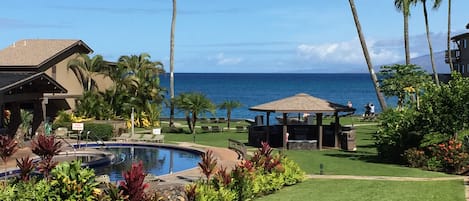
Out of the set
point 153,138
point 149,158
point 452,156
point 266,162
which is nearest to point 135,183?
point 266,162

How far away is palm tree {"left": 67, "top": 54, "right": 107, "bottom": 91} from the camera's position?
1681 inches

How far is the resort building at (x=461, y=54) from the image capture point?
6062 cm

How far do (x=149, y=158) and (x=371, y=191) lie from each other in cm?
1222

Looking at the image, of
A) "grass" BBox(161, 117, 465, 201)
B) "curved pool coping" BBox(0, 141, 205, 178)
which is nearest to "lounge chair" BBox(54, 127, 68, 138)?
"curved pool coping" BBox(0, 141, 205, 178)

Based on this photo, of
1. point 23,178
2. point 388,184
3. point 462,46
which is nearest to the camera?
point 23,178

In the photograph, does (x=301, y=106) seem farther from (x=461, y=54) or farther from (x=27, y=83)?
(x=461, y=54)

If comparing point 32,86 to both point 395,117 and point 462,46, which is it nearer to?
point 395,117

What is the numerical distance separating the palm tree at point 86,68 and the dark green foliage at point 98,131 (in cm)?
994

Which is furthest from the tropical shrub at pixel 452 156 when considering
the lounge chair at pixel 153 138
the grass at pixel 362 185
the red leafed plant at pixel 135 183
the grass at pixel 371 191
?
the lounge chair at pixel 153 138

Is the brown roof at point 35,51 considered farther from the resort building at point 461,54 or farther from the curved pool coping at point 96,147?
the resort building at point 461,54

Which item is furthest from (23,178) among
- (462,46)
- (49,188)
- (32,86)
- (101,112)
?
(462,46)

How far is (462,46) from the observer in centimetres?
6172

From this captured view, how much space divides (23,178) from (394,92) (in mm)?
21839

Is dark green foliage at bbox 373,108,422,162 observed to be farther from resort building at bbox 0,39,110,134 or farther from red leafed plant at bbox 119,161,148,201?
resort building at bbox 0,39,110,134
